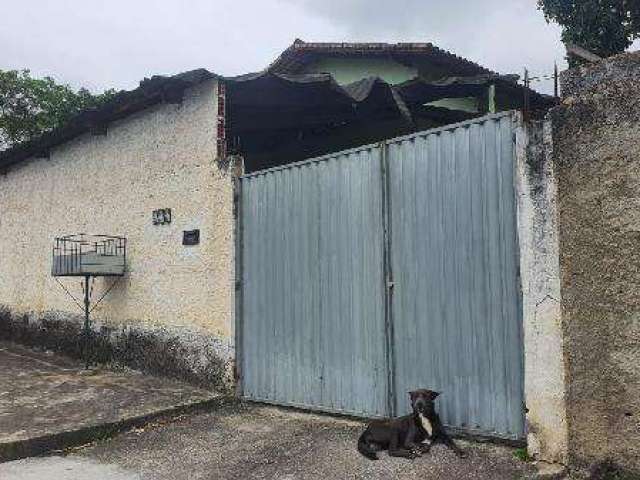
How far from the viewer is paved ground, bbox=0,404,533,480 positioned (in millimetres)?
4230

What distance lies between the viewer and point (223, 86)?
23.1ft

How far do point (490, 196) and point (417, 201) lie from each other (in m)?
0.70

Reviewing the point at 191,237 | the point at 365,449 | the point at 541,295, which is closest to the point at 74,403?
the point at 191,237

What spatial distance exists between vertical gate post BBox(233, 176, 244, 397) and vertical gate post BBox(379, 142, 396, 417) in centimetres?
204

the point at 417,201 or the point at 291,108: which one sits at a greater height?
the point at 291,108

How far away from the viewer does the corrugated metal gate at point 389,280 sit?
4527 millimetres

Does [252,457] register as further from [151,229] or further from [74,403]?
[151,229]

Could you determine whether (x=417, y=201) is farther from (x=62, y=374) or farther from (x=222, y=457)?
(x=62, y=374)

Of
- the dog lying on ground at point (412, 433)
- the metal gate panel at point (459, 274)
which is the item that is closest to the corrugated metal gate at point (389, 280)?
the metal gate panel at point (459, 274)

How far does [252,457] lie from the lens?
Result: 4.89 meters

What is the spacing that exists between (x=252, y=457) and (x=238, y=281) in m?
2.32

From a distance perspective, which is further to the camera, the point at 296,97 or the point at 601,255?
the point at 296,97

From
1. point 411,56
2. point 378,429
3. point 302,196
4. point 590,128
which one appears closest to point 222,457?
point 378,429

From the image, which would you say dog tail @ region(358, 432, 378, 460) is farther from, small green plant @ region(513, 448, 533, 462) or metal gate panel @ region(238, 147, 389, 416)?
small green plant @ region(513, 448, 533, 462)
